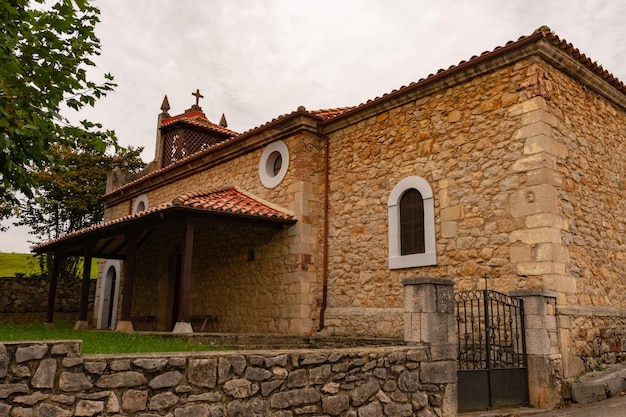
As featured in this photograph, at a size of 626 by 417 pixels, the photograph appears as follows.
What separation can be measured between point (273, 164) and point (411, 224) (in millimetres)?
3893

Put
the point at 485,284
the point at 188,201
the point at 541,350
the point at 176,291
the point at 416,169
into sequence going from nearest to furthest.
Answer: the point at 541,350, the point at 485,284, the point at 416,169, the point at 188,201, the point at 176,291

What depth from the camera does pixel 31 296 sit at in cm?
1828

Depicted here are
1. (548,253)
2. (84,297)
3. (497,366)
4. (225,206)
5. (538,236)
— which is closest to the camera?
(497,366)

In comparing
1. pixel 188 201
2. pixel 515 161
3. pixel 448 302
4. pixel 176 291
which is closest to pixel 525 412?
pixel 448 302

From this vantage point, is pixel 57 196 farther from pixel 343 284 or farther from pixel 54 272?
pixel 343 284

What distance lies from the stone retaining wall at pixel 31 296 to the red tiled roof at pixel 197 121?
7.37 metres

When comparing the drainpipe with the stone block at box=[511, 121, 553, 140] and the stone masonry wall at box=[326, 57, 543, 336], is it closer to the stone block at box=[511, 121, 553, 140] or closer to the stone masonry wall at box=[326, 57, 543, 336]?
the stone masonry wall at box=[326, 57, 543, 336]

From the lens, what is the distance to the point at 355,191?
10031mm

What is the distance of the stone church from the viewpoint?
752 cm

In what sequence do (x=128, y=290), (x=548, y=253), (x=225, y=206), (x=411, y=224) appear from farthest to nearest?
(x=128, y=290) → (x=225, y=206) → (x=411, y=224) → (x=548, y=253)

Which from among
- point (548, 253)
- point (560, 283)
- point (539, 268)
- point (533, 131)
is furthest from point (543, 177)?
point (560, 283)

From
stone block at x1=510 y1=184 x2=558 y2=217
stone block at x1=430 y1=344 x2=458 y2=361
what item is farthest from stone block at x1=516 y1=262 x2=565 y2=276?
stone block at x1=430 y1=344 x2=458 y2=361

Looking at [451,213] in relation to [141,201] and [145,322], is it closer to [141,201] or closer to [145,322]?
[145,322]

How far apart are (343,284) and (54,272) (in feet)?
29.5
